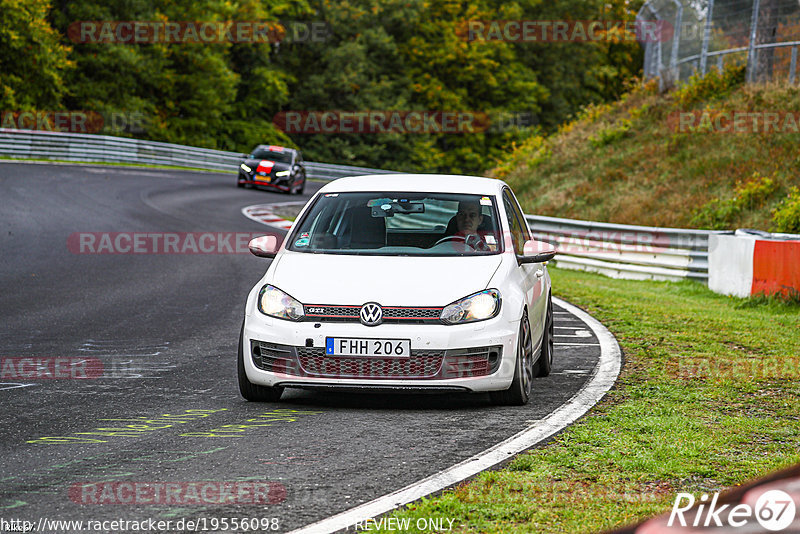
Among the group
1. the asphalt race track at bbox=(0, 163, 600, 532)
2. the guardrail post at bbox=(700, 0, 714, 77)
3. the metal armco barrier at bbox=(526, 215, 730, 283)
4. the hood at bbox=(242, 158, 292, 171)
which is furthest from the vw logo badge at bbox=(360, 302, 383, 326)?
the hood at bbox=(242, 158, 292, 171)

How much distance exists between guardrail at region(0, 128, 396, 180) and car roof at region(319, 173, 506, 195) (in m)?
29.8

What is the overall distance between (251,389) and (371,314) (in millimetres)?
976

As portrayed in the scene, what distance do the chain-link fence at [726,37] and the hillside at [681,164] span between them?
45 centimetres

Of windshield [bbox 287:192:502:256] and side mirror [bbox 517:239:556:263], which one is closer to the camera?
side mirror [bbox 517:239:556:263]

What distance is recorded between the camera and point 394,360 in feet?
20.8

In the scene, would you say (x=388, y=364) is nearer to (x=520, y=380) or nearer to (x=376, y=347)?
(x=376, y=347)

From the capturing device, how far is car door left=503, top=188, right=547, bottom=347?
7272 millimetres

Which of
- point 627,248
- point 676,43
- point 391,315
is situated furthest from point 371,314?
point 676,43

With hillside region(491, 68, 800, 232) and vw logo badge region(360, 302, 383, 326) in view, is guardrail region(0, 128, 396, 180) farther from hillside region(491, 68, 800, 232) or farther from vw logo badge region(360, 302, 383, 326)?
vw logo badge region(360, 302, 383, 326)

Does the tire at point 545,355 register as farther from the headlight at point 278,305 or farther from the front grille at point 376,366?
the headlight at point 278,305

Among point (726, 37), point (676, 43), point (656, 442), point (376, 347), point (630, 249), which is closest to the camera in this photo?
point (656, 442)

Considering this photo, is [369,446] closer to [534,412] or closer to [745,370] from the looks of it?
[534,412]

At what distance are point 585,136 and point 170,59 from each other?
28.2 meters

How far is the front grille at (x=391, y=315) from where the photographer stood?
639cm
